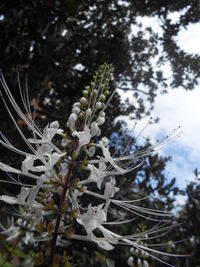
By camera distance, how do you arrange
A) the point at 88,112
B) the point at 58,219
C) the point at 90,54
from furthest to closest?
the point at 90,54
the point at 88,112
the point at 58,219

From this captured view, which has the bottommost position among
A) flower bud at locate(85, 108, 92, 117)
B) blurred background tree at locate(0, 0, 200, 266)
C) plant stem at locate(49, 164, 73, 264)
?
plant stem at locate(49, 164, 73, 264)

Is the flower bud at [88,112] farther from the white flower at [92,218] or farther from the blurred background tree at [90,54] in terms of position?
the blurred background tree at [90,54]

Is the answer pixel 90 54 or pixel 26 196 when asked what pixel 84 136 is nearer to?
pixel 26 196

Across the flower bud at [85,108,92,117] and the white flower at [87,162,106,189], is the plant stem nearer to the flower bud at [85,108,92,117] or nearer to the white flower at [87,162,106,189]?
the white flower at [87,162,106,189]

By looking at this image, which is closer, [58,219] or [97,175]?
[58,219]

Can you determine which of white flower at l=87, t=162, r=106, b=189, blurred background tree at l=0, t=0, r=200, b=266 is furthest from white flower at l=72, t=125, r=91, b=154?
blurred background tree at l=0, t=0, r=200, b=266

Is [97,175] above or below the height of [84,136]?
below

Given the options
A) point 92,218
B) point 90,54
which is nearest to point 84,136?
point 92,218

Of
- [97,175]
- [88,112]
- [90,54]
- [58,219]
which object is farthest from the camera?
[90,54]

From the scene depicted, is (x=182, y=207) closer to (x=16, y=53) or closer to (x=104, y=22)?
(x=104, y=22)
